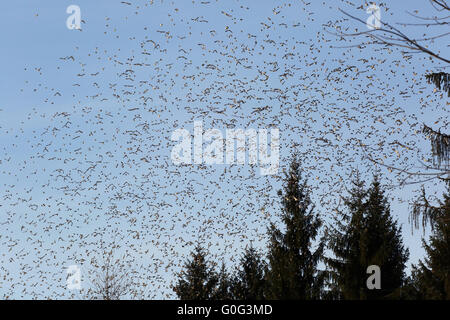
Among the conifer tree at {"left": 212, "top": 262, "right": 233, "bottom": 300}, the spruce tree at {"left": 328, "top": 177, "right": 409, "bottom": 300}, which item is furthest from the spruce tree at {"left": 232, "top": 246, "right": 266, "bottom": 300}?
the spruce tree at {"left": 328, "top": 177, "right": 409, "bottom": 300}

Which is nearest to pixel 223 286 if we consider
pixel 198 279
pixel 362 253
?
pixel 198 279

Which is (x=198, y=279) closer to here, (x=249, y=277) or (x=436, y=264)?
(x=249, y=277)

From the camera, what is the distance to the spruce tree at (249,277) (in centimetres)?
3441

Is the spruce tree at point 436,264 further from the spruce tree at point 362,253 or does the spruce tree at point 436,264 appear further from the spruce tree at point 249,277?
the spruce tree at point 249,277

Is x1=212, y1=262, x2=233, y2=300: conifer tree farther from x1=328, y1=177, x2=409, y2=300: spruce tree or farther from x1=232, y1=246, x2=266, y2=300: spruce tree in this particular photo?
x1=328, y1=177, x2=409, y2=300: spruce tree

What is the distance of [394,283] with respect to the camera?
27703mm

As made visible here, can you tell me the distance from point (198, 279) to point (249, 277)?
3.21 metres

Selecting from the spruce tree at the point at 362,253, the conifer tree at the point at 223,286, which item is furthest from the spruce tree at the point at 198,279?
the spruce tree at the point at 362,253

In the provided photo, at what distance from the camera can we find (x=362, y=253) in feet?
89.2

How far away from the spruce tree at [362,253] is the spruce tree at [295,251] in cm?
157

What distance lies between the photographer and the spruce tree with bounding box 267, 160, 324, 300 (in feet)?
95.7
